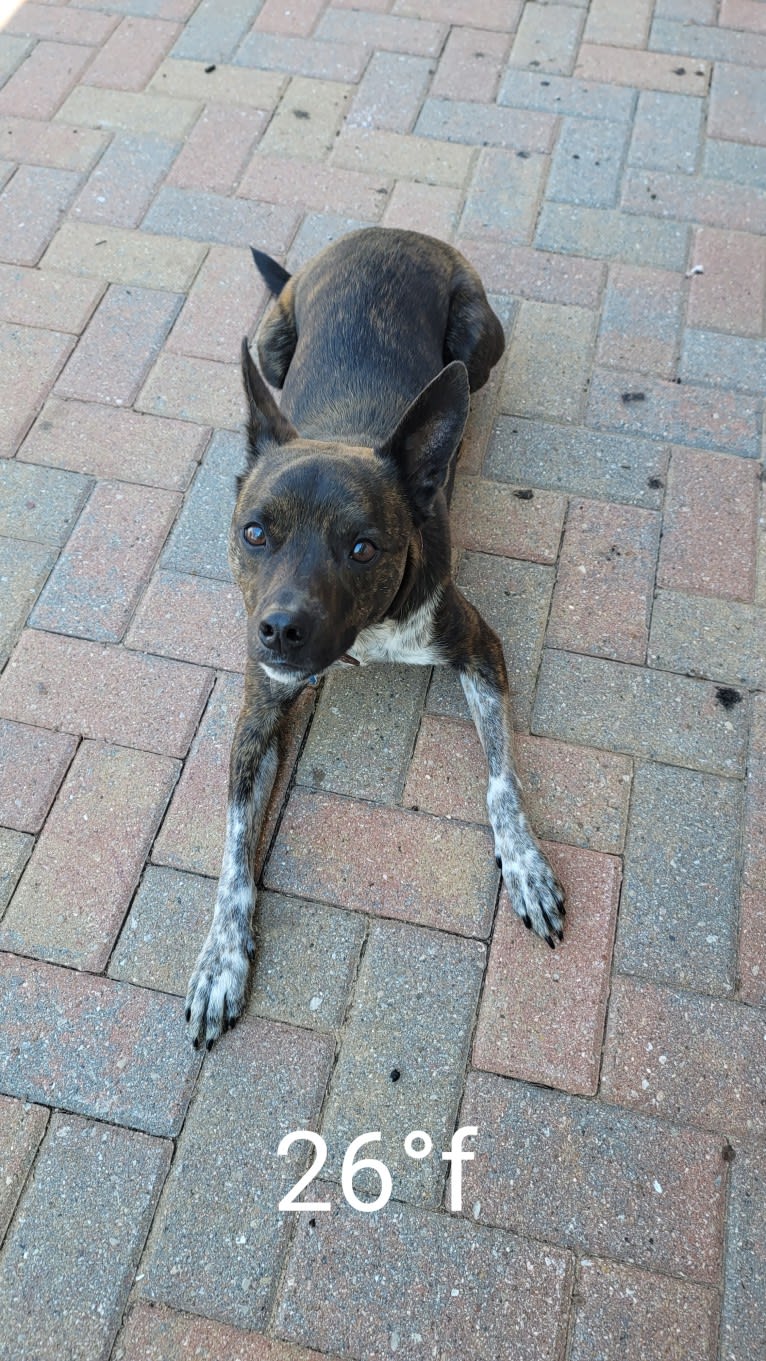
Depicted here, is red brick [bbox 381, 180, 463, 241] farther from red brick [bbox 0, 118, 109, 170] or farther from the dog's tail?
red brick [bbox 0, 118, 109, 170]

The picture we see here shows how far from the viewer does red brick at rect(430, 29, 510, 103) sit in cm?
541

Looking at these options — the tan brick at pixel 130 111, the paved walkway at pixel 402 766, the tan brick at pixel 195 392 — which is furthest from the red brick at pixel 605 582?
the tan brick at pixel 130 111

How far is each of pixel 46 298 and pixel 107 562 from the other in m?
1.56

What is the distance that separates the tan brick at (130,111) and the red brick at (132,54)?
0.09 m

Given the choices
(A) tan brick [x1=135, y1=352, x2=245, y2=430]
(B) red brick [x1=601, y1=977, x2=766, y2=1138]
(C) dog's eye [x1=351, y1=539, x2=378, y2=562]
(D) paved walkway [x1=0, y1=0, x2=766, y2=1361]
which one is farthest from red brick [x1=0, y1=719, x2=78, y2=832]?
(B) red brick [x1=601, y1=977, x2=766, y2=1138]

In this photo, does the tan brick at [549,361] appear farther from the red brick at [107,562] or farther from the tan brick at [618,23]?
the tan brick at [618,23]

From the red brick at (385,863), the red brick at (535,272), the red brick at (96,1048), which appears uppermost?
the red brick at (535,272)

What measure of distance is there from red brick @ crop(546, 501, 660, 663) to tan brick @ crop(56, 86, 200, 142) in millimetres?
3088

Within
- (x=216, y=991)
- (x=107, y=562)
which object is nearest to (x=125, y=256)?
(x=107, y=562)

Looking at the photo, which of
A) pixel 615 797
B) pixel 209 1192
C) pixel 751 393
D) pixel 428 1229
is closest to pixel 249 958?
pixel 209 1192

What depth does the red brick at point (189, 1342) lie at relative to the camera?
2.39 metres

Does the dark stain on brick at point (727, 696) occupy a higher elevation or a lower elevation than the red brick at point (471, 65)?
lower

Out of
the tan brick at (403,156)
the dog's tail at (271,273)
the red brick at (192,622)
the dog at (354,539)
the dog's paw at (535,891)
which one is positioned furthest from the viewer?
the tan brick at (403,156)

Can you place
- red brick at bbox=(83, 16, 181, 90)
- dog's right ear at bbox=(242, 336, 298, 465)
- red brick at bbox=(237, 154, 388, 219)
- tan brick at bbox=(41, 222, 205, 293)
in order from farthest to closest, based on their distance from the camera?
red brick at bbox=(83, 16, 181, 90) < red brick at bbox=(237, 154, 388, 219) < tan brick at bbox=(41, 222, 205, 293) < dog's right ear at bbox=(242, 336, 298, 465)
